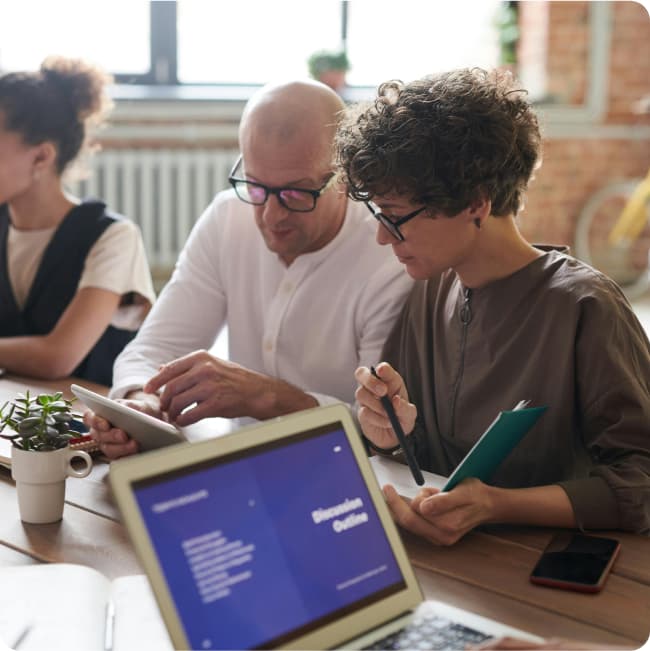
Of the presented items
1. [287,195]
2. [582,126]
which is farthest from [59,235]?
[582,126]

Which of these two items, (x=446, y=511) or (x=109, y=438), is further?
(x=109, y=438)

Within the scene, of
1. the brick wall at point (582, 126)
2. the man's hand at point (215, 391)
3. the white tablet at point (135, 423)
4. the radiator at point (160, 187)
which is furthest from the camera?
the brick wall at point (582, 126)

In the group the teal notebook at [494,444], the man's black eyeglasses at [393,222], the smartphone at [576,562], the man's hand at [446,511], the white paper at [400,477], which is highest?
the man's black eyeglasses at [393,222]

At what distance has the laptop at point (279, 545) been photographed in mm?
882

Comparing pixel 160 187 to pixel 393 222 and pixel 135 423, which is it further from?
pixel 135 423

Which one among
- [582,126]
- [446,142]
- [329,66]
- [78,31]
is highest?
[78,31]

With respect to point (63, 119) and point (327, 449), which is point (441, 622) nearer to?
point (327, 449)

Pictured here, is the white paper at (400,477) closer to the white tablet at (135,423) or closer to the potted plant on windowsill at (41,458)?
the white tablet at (135,423)

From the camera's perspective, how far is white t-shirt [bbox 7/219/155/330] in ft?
7.91

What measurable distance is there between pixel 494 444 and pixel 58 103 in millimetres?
1726

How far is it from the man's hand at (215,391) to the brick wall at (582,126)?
15.3 feet

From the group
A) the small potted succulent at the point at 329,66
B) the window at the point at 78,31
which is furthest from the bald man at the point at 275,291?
the small potted succulent at the point at 329,66

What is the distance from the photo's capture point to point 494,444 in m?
1.27

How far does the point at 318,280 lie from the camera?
209cm
